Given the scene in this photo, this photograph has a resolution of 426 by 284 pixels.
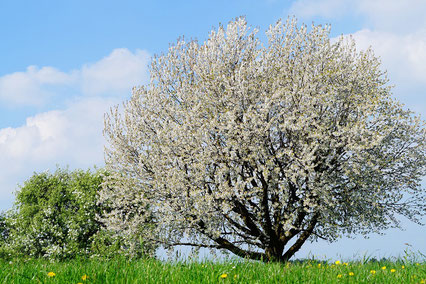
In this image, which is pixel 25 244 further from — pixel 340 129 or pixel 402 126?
pixel 402 126

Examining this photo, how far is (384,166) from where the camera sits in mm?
16812

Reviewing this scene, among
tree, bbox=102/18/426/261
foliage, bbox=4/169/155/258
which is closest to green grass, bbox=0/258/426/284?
tree, bbox=102/18/426/261

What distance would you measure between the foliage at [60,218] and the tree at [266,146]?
5460 millimetres

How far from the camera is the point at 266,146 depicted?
626 inches

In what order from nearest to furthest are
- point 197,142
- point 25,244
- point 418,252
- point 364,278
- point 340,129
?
1. point 364,278
2. point 418,252
3. point 340,129
4. point 197,142
5. point 25,244

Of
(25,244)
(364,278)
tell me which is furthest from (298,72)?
(25,244)

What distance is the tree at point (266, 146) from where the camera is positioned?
15.4 meters

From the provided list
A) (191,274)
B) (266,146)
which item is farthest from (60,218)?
(191,274)

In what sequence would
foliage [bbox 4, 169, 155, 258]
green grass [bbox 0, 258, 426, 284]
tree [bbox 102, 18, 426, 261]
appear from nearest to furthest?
green grass [bbox 0, 258, 426, 284]
tree [bbox 102, 18, 426, 261]
foliage [bbox 4, 169, 155, 258]

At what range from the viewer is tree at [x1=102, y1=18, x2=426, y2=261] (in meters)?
15.4

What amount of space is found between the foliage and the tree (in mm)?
5460

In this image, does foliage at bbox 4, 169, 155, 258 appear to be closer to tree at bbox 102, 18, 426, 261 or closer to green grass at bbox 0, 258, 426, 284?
tree at bbox 102, 18, 426, 261

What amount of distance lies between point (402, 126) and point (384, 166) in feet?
6.48

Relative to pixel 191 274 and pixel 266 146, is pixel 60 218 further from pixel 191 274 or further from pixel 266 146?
pixel 191 274
